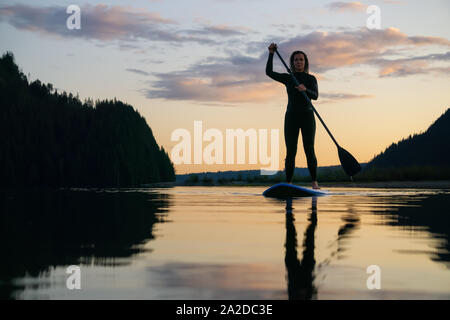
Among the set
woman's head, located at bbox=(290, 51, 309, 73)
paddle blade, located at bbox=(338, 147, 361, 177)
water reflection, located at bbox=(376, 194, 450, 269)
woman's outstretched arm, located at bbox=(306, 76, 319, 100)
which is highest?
woman's head, located at bbox=(290, 51, 309, 73)

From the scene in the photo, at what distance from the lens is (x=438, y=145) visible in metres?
65.4

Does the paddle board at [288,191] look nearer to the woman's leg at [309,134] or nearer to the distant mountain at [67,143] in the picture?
the woman's leg at [309,134]

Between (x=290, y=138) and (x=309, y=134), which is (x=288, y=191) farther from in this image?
(x=309, y=134)

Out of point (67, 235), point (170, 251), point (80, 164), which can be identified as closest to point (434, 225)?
point (170, 251)

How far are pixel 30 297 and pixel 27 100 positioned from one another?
59.6 metres

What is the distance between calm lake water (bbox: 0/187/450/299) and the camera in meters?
Answer: 3.77

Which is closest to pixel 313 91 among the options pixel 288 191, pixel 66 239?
pixel 288 191

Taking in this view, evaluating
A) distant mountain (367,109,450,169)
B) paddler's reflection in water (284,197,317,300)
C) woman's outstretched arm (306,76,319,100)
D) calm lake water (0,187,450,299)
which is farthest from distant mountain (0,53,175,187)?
paddler's reflection in water (284,197,317,300)

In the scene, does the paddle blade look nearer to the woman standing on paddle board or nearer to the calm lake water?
the woman standing on paddle board

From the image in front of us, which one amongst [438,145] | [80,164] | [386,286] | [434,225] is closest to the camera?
[386,286]

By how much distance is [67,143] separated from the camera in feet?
190

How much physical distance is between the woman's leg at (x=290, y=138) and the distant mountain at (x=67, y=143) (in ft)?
117

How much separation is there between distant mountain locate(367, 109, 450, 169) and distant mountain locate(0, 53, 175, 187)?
24176mm
